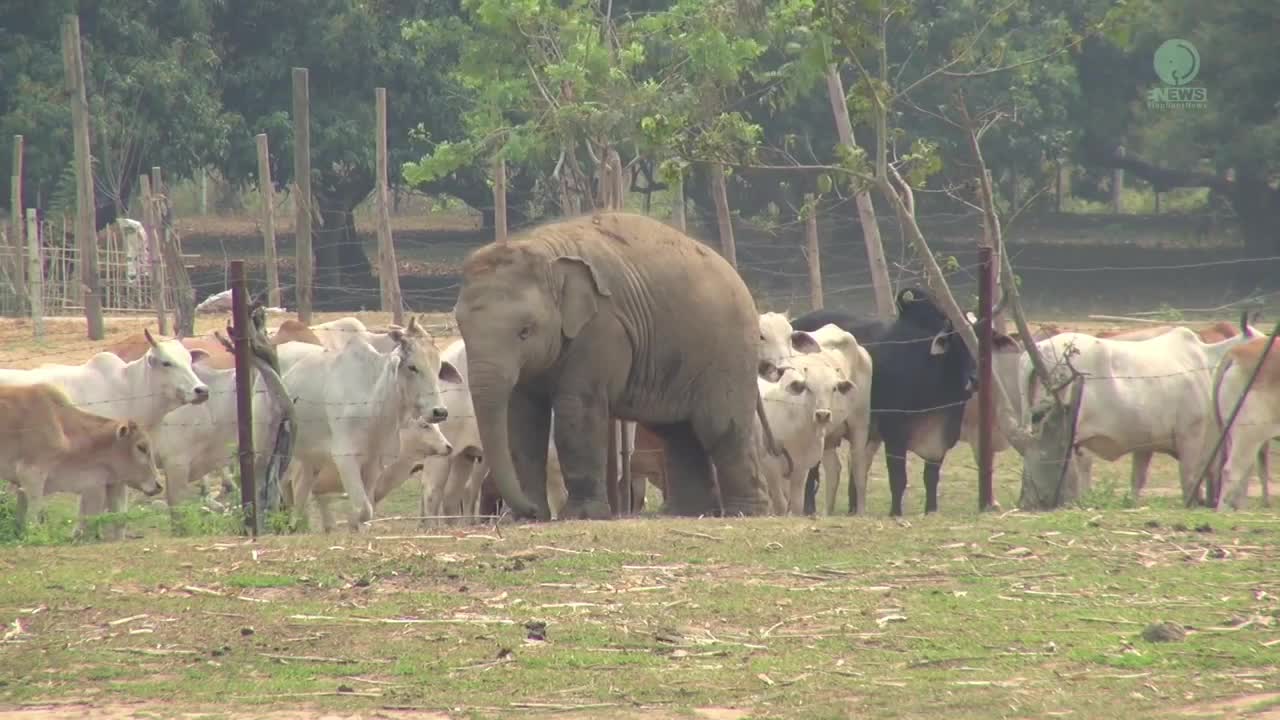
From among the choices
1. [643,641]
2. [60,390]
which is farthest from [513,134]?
[643,641]

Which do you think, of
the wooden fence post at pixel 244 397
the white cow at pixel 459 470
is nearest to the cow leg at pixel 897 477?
the white cow at pixel 459 470

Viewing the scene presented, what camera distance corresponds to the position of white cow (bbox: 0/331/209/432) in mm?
14156

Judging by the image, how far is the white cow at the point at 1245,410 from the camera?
48.3 ft

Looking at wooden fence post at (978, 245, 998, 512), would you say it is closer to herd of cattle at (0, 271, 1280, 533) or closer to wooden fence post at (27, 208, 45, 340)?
herd of cattle at (0, 271, 1280, 533)

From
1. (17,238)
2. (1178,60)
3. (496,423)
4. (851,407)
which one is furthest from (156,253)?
(1178,60)

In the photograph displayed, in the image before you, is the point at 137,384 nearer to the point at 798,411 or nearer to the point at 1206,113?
the point at 798,411

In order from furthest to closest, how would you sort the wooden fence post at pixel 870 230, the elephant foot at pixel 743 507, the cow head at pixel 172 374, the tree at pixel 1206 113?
1. the tree at pixel 1206 113
2. the wooden fence post at pixel 870 230
3. the cow head at pixel 172 374
4. the elephant foot at pixel 743 507

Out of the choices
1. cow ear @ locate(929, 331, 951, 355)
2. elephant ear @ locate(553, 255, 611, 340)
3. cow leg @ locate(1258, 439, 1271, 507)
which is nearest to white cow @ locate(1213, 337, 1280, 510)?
cow leg @ locate(1258, 439, 1271, 507)

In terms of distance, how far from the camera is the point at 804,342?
16.1 m

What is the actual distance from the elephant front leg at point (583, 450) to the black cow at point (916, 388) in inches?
161

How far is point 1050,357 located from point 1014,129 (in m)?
21.3

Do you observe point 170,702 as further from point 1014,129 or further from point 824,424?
point 1014,129

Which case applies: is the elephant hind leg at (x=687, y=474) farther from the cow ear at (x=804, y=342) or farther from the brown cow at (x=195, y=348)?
the brown cow at (x=195, y=348)

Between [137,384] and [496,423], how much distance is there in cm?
347
